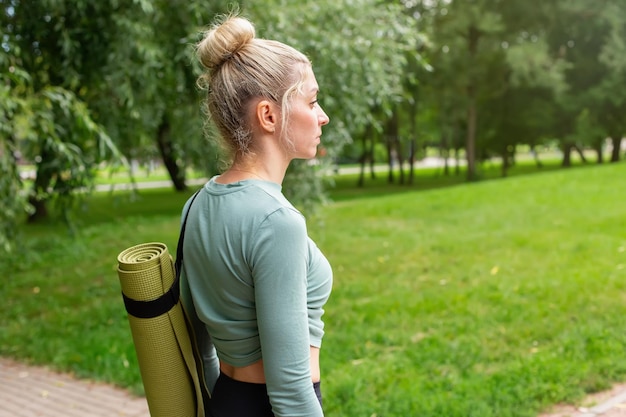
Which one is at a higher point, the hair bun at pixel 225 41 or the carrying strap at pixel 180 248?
the hair bun at pixel 225 41

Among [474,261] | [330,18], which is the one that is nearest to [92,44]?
[330,18]

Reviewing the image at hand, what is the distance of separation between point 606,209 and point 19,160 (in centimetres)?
888

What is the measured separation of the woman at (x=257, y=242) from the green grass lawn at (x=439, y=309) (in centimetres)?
265

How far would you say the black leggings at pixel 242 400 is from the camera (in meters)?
1.63

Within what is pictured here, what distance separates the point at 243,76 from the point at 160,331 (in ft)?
2.21

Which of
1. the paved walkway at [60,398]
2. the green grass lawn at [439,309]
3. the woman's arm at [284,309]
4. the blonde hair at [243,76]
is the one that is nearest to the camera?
the woman's arm at [284,309]

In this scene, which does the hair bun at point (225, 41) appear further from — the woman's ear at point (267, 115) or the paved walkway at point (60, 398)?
the paved walkway at point (60, 398)

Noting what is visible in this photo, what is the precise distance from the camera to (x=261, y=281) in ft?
4.78

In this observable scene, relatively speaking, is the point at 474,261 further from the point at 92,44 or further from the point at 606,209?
the point at 92,44

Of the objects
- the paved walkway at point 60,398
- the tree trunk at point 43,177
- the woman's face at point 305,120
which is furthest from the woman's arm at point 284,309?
the tree trunk at point 43,177

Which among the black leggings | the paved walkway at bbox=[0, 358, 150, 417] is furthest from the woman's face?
the paved walkway at bbox=[0, 358, 150, 417]

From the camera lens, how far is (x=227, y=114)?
1.58 metres

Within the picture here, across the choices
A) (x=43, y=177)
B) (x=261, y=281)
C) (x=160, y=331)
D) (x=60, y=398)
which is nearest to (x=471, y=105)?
(x=43, y=177)

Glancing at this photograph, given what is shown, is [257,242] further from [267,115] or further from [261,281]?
[267,115]
